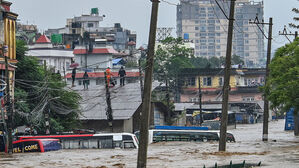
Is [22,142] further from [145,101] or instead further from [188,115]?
[188,115]

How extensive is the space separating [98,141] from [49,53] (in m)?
80.5

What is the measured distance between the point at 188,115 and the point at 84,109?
34.1 m

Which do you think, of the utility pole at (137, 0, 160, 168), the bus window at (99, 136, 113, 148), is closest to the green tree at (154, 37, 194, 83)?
the bus window at (99, 136, 113, 148)

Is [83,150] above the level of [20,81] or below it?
below

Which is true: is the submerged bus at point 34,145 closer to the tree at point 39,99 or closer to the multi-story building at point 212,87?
the tree at point 39,99

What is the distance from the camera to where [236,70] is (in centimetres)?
13088

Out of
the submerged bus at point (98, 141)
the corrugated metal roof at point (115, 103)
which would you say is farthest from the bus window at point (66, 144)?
the corrugated metal roof at point (115, 103)

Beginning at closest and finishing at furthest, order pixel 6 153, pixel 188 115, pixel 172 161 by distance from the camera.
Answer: pixel 172 161 → pixel 6 153 → pixel 188 115

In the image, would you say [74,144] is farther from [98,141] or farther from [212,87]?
[212,87]

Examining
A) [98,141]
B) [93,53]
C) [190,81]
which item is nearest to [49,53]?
[93,53]

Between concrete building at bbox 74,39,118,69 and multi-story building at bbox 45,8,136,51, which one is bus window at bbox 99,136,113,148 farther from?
multi-story building at bbox 45,8,136,51

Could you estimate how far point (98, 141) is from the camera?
51.2m

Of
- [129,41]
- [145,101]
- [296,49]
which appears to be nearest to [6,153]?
[296,49]

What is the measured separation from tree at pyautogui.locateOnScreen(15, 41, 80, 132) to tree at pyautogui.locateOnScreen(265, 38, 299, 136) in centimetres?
1895
